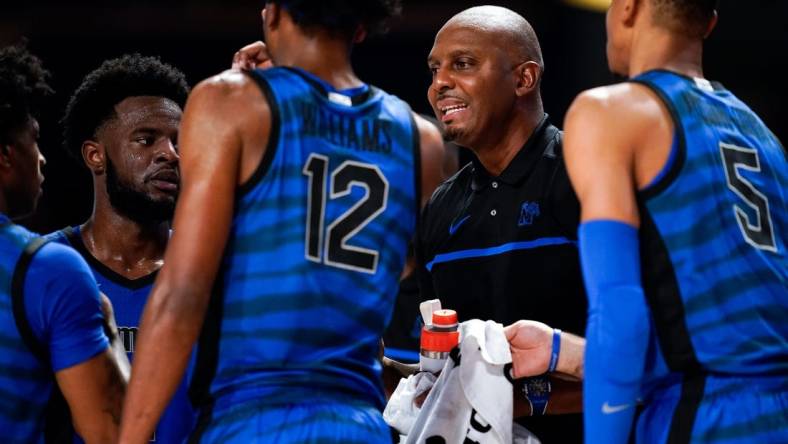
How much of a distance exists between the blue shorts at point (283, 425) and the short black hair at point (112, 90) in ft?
6.18

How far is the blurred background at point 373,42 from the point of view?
29.0 ft

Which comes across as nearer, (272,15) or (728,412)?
(728,412)

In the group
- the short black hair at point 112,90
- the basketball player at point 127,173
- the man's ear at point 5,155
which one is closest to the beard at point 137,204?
the basketball player at point 127,173

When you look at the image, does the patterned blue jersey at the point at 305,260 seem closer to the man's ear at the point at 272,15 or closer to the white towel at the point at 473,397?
the man's ear at the point at 272,15

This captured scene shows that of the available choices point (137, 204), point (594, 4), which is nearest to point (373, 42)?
point (594, 4)

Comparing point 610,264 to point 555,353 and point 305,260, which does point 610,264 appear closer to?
point 305,260

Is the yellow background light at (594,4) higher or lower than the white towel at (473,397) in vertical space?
higher

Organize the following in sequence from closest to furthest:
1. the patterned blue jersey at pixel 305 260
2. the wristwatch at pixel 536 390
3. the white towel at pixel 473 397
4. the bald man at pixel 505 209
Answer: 1. the patterned blue jersey at pixel 305 260
2. the white towel at pixel 473 397
3. the wristwatch at pixel 536 390
4. the bald man at pixel 505 209

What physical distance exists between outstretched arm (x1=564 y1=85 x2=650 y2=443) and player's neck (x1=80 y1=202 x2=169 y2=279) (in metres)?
1.83

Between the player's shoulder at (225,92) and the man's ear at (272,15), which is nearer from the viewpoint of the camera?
the player's shoulder at (225,92)

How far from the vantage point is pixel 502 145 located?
12.8 feet

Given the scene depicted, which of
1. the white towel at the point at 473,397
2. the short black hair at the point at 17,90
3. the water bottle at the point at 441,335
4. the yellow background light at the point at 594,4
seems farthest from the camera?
the yellow background light at the point at 594,4

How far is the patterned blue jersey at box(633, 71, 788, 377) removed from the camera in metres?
2.50

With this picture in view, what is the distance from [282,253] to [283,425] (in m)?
0.37
